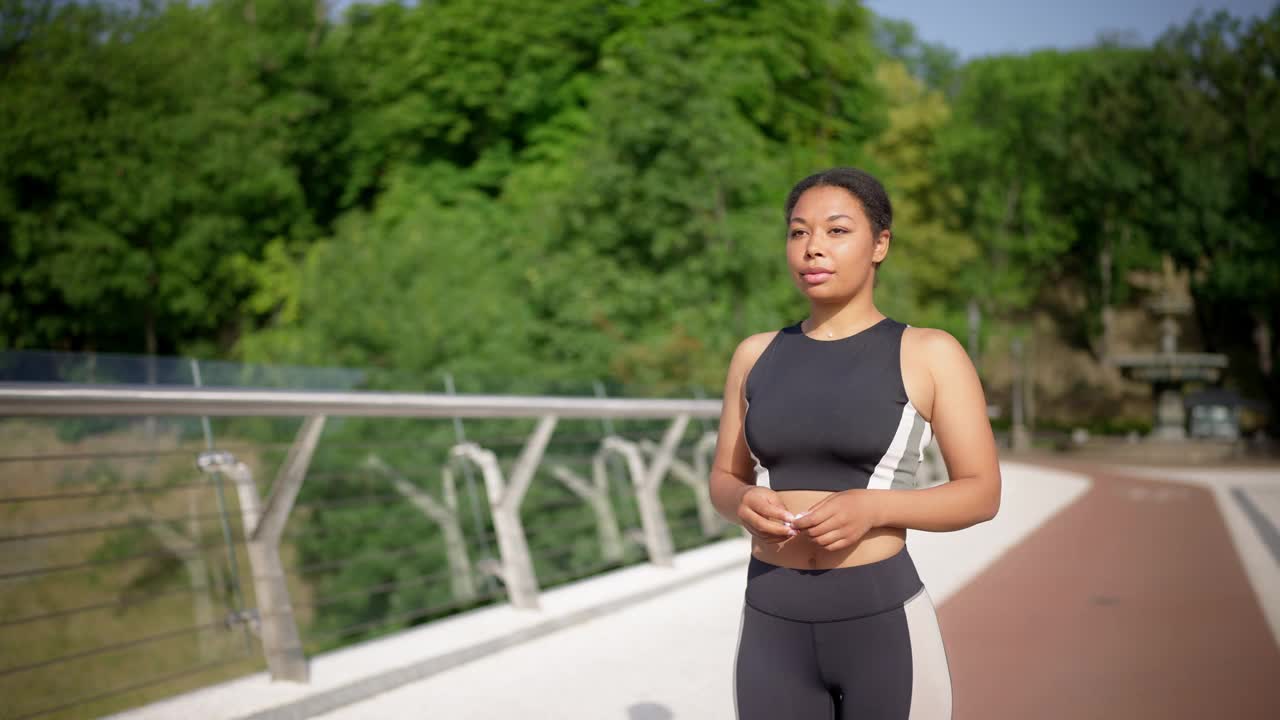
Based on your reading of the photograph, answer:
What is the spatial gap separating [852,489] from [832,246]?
1.54 ft

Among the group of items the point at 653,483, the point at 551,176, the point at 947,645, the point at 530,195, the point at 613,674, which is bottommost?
the point at 947,645

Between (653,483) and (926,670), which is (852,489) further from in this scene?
(653,483)

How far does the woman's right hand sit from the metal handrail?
2334 millimetres

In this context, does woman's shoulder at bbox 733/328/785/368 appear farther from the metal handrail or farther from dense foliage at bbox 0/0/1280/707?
dense foliage at bbox 0/0/1280/707

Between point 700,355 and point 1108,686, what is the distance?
50.9 feet

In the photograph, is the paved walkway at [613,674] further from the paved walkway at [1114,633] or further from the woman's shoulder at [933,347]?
the woman's shoulder at [933,347]

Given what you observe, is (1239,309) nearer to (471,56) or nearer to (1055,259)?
(1055,259)

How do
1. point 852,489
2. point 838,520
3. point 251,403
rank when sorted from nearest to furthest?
point 838,520 < point 852,489 < point 251,403

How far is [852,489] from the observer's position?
7.31 feet

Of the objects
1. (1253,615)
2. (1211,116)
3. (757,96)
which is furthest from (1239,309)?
(1253,615)

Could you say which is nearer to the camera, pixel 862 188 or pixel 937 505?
pixel 937 505

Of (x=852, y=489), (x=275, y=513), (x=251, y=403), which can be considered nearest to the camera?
(x=852, y=489)

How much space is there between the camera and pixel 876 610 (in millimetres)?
2270

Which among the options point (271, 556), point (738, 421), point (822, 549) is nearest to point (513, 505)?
point (271, 556)
